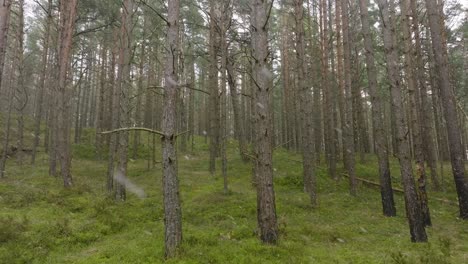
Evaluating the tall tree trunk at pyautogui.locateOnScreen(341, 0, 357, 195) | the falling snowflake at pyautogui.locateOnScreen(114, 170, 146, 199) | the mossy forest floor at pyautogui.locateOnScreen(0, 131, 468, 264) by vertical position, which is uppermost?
the tall tree trunk at pyautogui.locateOnScreen(341, 0, 357, 195)

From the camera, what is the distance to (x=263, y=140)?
657 cm

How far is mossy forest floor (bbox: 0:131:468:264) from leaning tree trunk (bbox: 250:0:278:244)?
0.47 m

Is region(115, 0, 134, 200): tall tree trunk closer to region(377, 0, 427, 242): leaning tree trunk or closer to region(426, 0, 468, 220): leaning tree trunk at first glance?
region(377, 0, 427, 242): leaning tree trunk

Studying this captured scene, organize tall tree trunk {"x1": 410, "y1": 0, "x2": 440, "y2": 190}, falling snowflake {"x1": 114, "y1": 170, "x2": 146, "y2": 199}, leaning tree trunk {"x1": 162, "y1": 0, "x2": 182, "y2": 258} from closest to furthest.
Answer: leaning tree trunk {"x1": 162, "y1": 0, "x2": 182, "y2": 258}, falling snowflake {"x1": 114, "y1": 170, "x2": 146, "y2": 199}, tall tree trunk {"x1": 410, "y1": 0, "x2": 440, "y2": 190}

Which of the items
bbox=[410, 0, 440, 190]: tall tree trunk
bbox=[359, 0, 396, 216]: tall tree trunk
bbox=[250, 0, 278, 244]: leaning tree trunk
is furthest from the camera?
bbox=[410, 0, 440, 190]: tall tree trunk

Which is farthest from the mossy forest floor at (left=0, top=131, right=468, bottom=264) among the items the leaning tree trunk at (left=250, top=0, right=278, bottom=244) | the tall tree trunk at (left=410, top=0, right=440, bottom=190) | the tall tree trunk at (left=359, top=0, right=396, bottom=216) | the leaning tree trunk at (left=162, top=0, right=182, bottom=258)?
the tall tree trunk at (left=410, top=0, right=440, bottom=190)

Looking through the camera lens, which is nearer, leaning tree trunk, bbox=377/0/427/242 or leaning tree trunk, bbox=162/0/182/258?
leaning tree trunk, bbox=162/0/182/258

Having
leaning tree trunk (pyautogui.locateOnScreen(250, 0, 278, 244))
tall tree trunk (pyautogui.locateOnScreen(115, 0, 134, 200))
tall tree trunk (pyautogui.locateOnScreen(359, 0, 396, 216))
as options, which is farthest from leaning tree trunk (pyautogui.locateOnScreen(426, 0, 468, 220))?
tall tree trunk (pyautogui.locateOnScreen(115, 0, 134, 200))

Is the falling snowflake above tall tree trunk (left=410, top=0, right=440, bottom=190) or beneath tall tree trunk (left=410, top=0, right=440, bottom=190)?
beneath

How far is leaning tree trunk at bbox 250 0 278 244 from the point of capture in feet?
21.1

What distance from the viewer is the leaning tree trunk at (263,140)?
253 inches

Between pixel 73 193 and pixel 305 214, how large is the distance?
27.3ft

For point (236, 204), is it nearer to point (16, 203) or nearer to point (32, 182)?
point (16, 203)

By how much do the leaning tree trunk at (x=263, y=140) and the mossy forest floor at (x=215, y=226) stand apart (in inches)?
18.4
